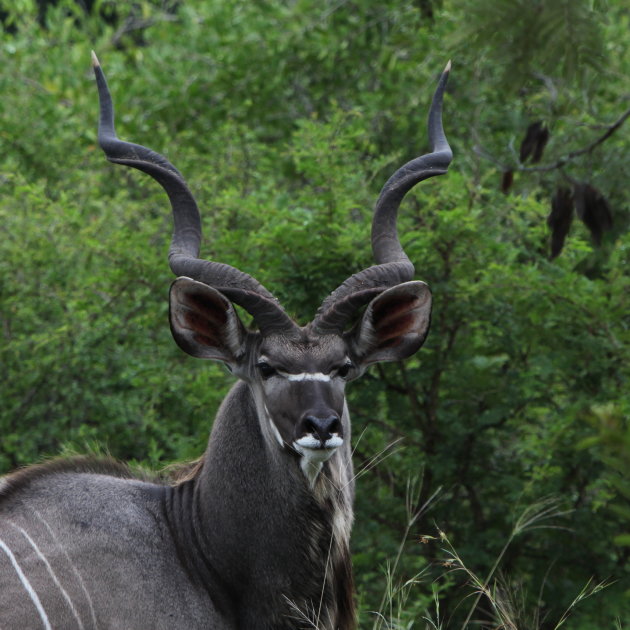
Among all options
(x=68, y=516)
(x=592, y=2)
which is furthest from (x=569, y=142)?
(x=68, y=516)

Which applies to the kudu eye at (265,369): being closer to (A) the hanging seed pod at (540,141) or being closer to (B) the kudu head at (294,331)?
(B) the kudu head at (294,331)

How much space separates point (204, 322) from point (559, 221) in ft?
8.61

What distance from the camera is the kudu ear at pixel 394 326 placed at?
4.08 metres

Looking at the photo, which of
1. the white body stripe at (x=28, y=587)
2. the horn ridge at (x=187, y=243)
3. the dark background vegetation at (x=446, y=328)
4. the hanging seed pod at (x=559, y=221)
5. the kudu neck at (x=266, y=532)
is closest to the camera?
the white body stripe at (x=28, y=587)

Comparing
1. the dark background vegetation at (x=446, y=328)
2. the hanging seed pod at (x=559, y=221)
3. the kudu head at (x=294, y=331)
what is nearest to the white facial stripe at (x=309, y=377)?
the kudu head at (x=294, y=331)

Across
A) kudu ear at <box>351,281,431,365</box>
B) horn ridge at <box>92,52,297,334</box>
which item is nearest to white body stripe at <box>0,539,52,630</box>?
horn ridge at <box>92,52,297,334</box>

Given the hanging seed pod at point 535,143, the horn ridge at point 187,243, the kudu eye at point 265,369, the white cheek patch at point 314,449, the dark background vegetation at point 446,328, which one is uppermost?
the horn ridge at point 187,243

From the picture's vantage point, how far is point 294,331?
400cm

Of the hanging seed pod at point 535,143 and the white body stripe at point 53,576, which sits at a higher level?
the hanging seed pod at point 535,143

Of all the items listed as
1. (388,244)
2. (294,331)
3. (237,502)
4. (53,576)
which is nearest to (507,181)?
(388,244)

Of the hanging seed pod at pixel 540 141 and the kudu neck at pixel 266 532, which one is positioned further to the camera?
the hanging seed pod at pixel 540 141

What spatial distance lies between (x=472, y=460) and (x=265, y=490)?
2.59m

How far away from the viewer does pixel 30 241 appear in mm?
7117

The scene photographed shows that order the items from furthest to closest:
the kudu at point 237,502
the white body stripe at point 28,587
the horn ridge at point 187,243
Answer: the horn ridge at point 187,243 < the kudu at point 237,502 < the white body stripe at point 28,587
